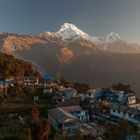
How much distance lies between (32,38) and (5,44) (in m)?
29.7

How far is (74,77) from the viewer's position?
3019 inches

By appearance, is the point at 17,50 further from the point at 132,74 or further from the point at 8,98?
the point at 8,98

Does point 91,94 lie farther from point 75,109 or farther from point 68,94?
point 75,109

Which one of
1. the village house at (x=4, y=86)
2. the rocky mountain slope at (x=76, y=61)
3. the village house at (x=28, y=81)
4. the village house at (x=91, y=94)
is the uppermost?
the rocky mountain slope at (x=76, y=61)

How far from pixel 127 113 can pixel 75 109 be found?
5367 mm

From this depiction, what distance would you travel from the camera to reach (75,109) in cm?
2378

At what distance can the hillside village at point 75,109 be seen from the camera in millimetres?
19812

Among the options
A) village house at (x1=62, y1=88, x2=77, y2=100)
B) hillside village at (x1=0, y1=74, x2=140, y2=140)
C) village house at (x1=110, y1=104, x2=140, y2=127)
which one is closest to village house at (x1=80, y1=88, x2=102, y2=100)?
hillside village at (x1=0, y1=74, x2=140, y2=140)

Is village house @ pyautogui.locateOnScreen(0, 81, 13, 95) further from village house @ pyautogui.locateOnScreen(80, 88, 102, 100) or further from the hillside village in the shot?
village house @ pyautogui.locateOnScreen(80, 88, 102, 100)

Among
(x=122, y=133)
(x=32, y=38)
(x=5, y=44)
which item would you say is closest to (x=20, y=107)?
(x=122, y=133)

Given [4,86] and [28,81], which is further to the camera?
[28,81]

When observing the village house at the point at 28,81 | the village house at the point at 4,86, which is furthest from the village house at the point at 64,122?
the village house at the point at 28,81

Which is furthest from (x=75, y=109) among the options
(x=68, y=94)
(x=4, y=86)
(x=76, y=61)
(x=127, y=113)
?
(x=76, y=61)

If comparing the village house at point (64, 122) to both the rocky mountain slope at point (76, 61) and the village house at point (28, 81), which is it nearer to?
the village house at point (28, 81)
